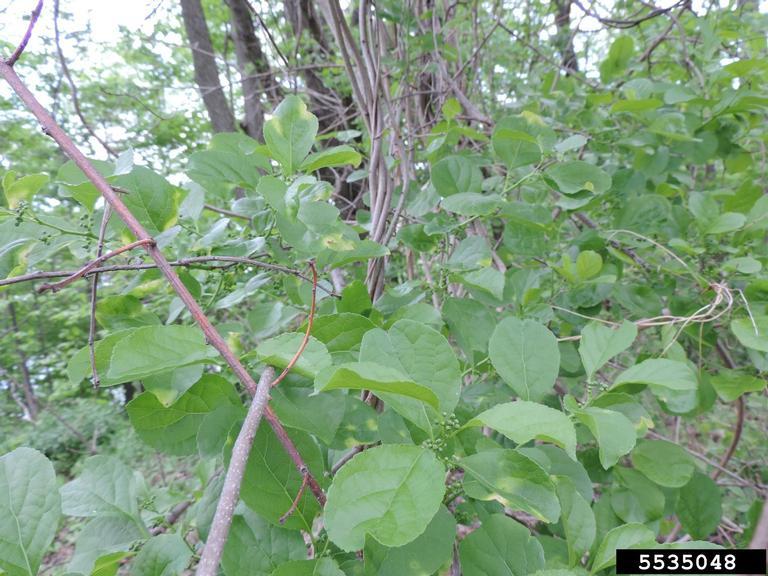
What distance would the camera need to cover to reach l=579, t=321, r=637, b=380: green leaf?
61 centimetres

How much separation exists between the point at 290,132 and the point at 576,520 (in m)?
0.59

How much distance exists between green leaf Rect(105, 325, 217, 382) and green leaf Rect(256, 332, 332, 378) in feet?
0.18

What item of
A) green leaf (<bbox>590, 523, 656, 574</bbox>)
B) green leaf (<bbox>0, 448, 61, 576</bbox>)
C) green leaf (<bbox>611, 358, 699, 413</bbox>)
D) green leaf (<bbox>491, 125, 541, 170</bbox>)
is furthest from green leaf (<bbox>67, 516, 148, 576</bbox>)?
green leaf (<bbox>491, 125, 541, 170</bbox>)

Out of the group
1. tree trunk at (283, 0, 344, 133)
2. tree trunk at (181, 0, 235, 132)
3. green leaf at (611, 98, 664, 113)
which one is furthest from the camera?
tree trunk at (181, 0, 235, 132)

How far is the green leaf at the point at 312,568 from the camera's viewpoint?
0.45m

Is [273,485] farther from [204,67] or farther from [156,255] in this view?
[204,67]

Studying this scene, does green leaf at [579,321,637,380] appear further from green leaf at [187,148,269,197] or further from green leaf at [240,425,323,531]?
green leaf at [187,148,269,197]

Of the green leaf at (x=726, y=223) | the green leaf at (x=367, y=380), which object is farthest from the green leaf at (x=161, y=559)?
the green leaf at (x=726, y=223)

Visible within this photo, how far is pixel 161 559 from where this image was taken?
52 centimetres

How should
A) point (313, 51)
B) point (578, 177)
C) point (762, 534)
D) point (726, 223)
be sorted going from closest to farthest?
point (762, 534)
point (578, 177)
point (726, 223)
point (313, 51)

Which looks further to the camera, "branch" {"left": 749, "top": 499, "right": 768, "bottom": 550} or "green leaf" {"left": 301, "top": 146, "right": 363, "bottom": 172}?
"green leaf" {"left": 301, "top": 146, "right": 363, "bottom": 172}

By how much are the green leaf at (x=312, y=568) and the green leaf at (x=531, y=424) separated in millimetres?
203

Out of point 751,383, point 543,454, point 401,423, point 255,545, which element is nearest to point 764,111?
point 751,383

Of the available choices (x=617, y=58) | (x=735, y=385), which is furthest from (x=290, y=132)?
(x=617, y=58)
